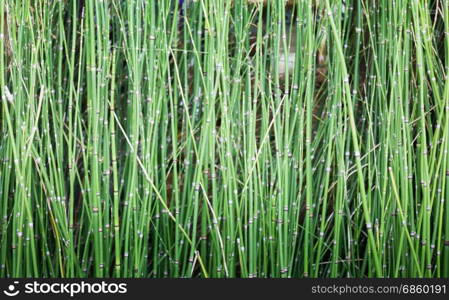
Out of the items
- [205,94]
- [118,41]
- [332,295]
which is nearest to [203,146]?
[205,94]

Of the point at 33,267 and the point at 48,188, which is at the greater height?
the point at 48,188

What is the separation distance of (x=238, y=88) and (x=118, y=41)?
0.38 m

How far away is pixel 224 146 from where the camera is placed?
4.97ft

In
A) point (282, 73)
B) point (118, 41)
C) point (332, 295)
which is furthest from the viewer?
point (282, 73)

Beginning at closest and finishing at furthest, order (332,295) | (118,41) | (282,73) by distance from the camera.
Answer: (332,295) < (118,41) < (282,73)

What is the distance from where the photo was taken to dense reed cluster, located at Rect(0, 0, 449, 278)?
1.47 meters

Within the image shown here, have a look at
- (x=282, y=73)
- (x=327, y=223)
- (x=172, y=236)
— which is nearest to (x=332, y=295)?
(x=327, y=223)

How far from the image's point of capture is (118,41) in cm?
159

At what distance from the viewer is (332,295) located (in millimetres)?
1481

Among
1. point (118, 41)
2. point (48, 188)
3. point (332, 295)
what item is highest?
point (118, 41)

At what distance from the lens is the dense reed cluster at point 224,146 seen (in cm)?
147

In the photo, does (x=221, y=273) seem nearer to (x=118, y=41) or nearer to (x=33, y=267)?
(x=33, y=267)

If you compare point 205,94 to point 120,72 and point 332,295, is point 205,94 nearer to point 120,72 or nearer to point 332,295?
point 120,72

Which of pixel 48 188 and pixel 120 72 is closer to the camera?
pixel 48 188
